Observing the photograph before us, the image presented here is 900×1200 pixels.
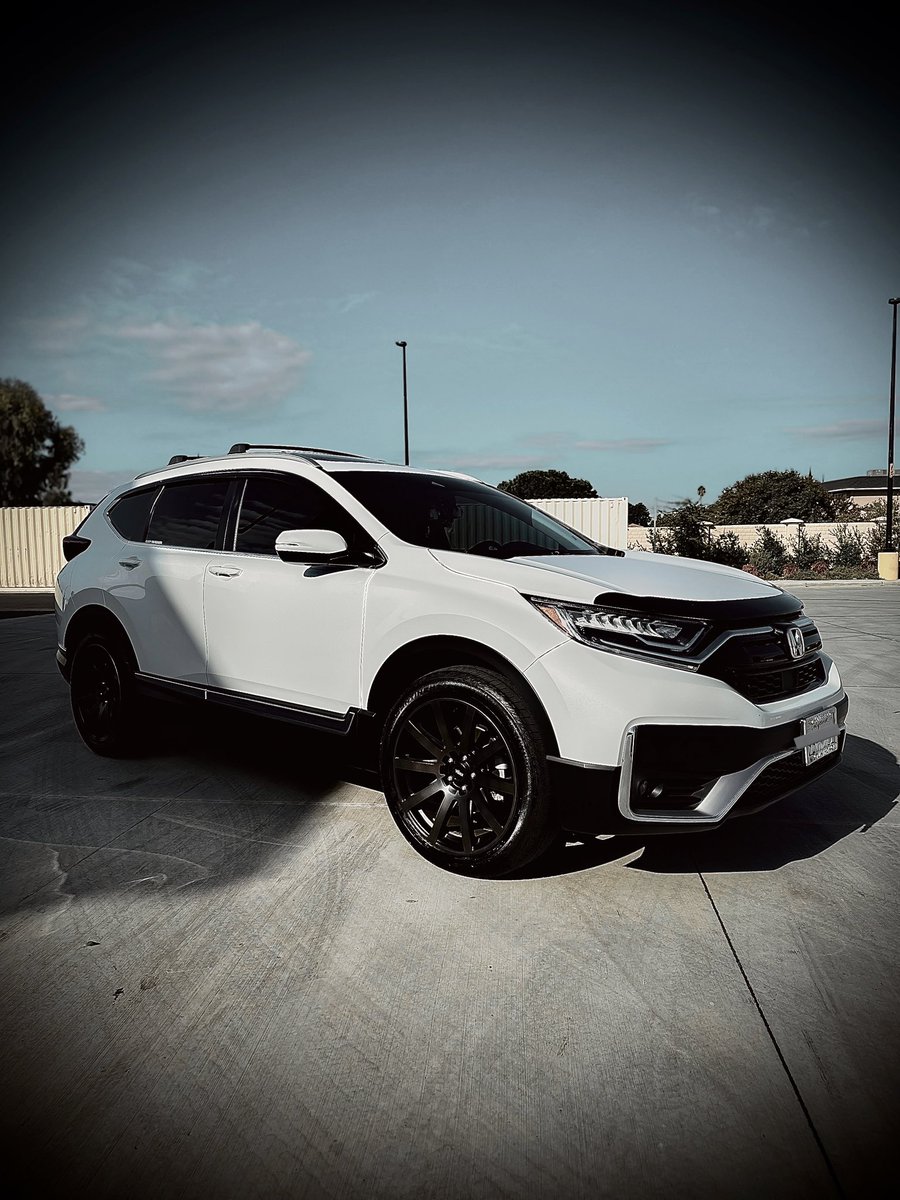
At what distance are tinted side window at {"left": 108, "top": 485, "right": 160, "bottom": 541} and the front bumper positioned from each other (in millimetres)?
3203

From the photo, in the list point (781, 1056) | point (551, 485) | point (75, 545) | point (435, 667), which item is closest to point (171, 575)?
point (75, 545)

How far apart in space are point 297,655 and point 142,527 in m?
1.74

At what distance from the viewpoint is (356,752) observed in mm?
3721

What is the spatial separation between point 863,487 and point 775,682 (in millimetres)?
105158

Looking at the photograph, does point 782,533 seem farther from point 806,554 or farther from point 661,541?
point 661,541

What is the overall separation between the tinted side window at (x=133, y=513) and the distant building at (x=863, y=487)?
82.9 metres

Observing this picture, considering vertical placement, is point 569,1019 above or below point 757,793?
below

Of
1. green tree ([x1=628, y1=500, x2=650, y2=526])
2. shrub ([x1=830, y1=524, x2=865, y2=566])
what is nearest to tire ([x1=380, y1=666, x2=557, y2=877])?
shrub ([x1=830, y1=524, x2=865, y2=566])

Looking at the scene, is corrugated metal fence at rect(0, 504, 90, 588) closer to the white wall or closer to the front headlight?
the white wall

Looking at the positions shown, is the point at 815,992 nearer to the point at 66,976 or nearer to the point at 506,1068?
the point at 506,1068

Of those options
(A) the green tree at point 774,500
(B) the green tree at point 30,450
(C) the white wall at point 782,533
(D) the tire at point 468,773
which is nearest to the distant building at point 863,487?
(A) the green tree at point 774,500

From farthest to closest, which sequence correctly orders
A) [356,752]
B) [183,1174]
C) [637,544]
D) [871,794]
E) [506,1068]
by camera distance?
[637,544] < [871,794] < [356,752] < [506,1068] < [183,1174]

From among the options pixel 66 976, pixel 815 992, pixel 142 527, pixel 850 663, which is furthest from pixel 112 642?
pixel 850 663

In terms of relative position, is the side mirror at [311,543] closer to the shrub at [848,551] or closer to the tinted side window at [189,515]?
the tinted side window at [189,515]
